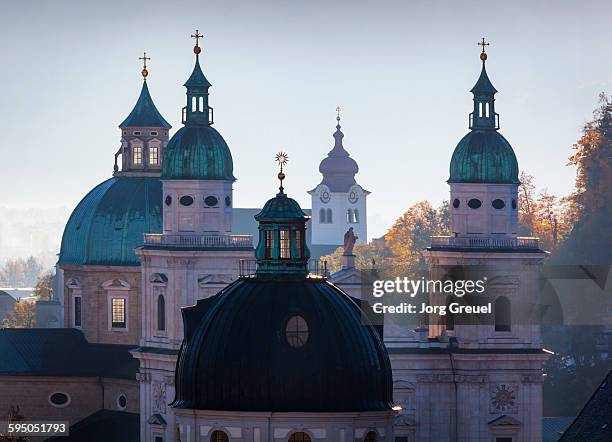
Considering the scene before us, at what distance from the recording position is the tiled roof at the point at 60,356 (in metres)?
155

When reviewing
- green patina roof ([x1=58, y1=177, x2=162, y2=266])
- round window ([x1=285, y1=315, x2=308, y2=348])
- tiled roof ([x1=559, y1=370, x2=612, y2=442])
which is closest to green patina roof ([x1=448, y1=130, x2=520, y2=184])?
green patina roof ([x1=58, y1=177, x2=162, y2=266])

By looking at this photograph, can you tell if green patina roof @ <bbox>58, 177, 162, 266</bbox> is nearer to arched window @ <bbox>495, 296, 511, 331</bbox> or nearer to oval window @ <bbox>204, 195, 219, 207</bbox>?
oval window @ <bbox>204, 195, 219, 207</bbox>

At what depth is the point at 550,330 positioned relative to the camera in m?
173

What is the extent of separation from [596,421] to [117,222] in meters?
53.0

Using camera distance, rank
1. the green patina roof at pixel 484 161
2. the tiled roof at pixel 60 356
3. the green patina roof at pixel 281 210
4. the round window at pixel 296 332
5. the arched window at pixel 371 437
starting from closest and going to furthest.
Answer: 1. the arched window at pixel 371 437
2. the round window at pixel 296 332
3. the green patina roof at pixel 281 210
4. the green patina roof at pixel 484 161
5. the tiled roof at pixel 60 356

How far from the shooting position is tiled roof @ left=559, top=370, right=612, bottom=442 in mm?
105188

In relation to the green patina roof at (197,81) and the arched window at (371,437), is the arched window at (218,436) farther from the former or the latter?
the green patina roof at (197,81)

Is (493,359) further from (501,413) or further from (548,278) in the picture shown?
(548,278)

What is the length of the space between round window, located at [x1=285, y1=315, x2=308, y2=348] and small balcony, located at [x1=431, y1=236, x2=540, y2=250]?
4541cm

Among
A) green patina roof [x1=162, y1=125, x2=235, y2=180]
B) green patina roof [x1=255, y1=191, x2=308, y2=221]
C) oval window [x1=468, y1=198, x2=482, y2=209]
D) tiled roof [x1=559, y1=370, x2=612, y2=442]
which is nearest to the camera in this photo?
green patina roof [x1=255, y1=191, x2=308, y2=221]

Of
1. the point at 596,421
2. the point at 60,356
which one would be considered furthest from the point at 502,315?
the point at 596,421

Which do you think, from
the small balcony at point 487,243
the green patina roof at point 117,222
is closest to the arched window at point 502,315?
the small balcony at point 487,243

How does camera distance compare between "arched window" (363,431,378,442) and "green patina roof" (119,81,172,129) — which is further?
"green patina roof" (119,81,172,129)

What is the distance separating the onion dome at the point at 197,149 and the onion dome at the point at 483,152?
1007 centimetres
